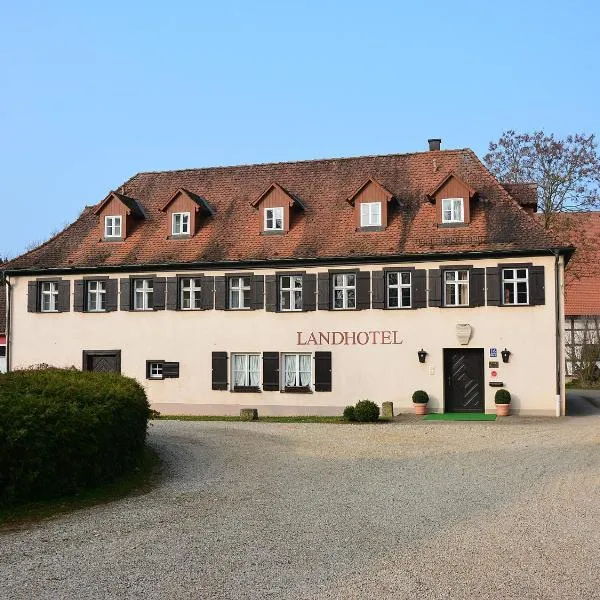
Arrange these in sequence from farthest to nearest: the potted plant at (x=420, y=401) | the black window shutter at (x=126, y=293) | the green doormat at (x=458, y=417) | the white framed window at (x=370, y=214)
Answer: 1. the black window shutter at (x=126, y=293)
2. the white framed window at (x=370, y=214)
3. the potted plant at (x=420, y=401)
4. the green doormat at (x=458, y=417)

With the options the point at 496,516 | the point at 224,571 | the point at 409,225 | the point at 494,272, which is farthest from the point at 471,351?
the point at 224,571

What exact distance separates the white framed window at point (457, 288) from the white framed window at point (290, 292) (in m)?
4.79

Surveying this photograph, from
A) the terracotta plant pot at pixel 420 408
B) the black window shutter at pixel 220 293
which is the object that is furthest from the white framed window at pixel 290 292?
the terracotta plant pot at pixel 420 408

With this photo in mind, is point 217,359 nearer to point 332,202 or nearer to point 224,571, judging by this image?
point 332,202

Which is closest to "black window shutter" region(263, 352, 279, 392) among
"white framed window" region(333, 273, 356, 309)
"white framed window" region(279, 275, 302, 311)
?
"white framed window" region(279, 275, 302, 311)

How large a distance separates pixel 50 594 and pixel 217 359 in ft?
69.4

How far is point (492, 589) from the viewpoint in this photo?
6996 mm

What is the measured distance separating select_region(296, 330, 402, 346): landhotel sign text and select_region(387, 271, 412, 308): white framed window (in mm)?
952

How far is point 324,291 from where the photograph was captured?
27094mm

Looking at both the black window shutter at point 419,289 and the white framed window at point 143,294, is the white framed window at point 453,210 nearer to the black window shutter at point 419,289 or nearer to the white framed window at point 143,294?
the black window shutter at point 419,289

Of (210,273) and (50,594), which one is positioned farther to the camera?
(210,273)

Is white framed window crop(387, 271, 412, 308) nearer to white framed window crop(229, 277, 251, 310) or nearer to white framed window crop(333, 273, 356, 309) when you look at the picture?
white framed window crop(333, 273, 356, 309)

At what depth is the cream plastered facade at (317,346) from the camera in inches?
989

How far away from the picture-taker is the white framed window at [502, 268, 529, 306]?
25.3 meters
